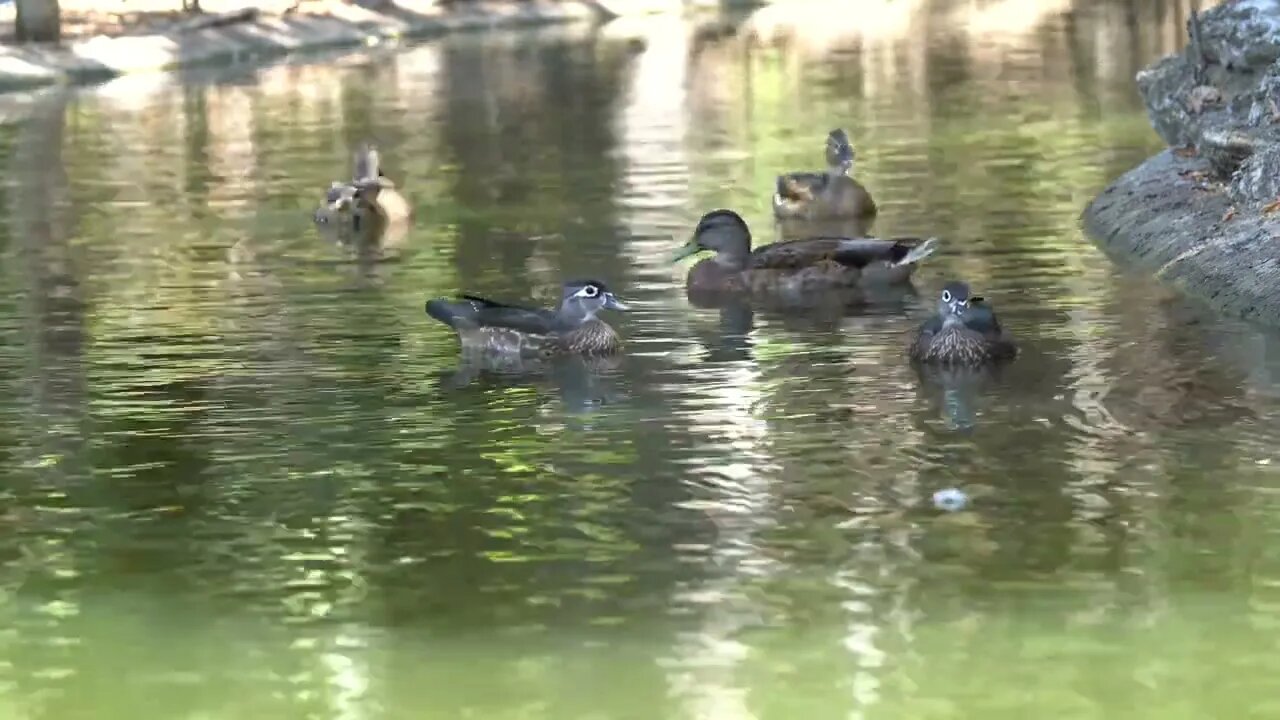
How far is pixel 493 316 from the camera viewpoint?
611 inches

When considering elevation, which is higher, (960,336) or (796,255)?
(796,255)

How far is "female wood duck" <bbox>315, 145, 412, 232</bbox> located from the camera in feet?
74.8

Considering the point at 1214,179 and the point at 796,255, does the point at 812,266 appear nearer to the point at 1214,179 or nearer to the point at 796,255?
the point at 796,255

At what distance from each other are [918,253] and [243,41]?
3514 centimetres

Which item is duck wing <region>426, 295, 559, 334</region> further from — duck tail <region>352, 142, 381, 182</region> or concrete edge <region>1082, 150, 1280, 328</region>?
duck tail <region>352, 142, 381, 182</region>

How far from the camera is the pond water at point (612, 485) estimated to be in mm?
9266

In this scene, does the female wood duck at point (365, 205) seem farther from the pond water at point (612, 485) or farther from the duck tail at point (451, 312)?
the duck tail at point (451, 312)

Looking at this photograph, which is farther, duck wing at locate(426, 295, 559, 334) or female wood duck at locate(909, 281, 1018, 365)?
duck wing at locate(426, 295, 559, 334)

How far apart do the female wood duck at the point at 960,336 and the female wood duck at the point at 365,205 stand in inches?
339

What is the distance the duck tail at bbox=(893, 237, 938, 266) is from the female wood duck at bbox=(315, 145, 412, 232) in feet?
19.1

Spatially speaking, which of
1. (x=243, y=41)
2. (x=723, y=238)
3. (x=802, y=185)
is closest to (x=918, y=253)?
(x=723, y=238)

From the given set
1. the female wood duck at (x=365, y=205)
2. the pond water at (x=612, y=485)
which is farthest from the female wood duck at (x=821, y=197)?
the female wood duck at (x=365, y=205)

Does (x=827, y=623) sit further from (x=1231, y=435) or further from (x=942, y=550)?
(x=1231, y=435)

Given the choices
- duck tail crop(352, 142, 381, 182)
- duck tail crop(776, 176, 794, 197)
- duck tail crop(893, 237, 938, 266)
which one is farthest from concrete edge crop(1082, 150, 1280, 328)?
duck tail crop(352, 142, 381, 182)
